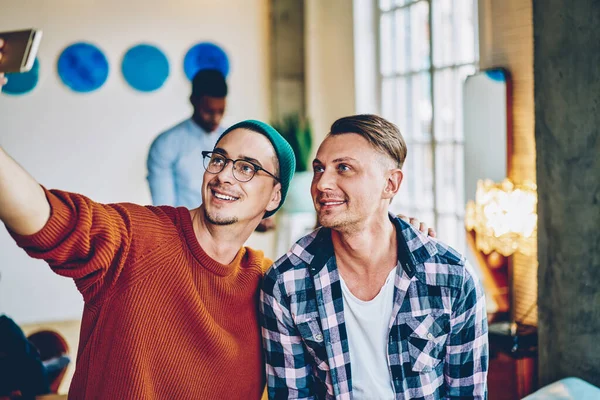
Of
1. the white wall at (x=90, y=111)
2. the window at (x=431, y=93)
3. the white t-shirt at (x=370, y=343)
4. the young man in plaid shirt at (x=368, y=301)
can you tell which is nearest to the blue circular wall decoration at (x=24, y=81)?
the white wall at (x=90, y=111)

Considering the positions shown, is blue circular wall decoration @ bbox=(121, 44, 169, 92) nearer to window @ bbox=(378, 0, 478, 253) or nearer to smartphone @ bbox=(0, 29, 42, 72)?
window @ bbox=(378, 0, 478, 253)

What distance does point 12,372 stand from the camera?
8.59 feet

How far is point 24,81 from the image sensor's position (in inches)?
215

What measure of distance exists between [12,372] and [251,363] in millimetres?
1170

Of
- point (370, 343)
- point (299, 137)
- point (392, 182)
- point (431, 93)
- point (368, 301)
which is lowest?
point (370, 343)

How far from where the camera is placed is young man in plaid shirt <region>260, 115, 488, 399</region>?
6.29ft

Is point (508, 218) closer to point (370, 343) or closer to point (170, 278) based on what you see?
point (370, 343)

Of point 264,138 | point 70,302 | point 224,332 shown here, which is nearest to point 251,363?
point 224,332

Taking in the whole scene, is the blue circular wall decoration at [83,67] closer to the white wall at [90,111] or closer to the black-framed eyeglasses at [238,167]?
the white wall at [90,111]

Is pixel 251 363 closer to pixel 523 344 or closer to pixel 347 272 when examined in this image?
pixel 347 272

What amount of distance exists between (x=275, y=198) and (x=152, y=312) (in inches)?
23.5

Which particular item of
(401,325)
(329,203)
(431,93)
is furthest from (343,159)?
(431,93)

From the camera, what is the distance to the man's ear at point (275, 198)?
2.16m

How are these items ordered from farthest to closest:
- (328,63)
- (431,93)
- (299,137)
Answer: (328,63) → (299,137) → (431,93)
